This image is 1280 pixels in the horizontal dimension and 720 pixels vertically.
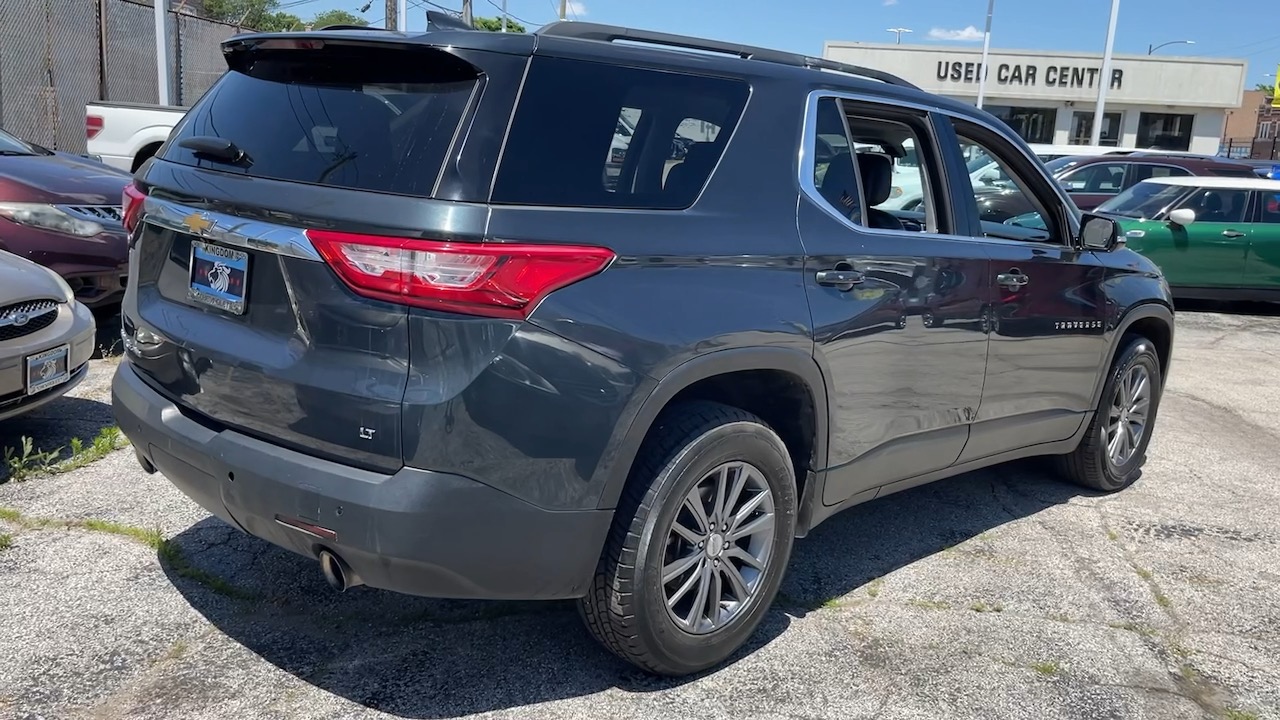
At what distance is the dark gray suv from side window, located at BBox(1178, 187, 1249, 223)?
30.1 feet

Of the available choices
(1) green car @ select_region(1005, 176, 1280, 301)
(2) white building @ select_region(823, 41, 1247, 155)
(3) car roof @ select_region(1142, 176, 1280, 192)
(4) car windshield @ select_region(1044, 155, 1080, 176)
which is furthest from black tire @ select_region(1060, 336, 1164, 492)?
(2) white building @ select_region(823, 41, 1247, 155)

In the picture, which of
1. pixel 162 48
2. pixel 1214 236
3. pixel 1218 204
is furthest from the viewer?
pixel 162 48

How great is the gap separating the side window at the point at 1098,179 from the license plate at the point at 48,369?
12.0m

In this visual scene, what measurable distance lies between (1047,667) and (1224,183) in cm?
1001

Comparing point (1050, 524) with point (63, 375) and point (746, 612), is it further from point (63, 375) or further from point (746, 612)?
point (63, 375)

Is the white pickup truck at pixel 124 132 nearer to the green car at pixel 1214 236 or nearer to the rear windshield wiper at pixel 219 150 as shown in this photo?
the rear windshield wiper at pixel 219 150

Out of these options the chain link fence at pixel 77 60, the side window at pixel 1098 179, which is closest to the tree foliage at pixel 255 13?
the chain link fence at pixel 77 60

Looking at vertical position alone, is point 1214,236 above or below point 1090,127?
below

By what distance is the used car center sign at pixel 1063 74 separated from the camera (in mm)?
40906

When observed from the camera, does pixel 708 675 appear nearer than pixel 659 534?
No

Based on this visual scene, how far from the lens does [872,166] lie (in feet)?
13.0

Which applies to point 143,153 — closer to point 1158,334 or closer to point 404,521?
point 1158,334

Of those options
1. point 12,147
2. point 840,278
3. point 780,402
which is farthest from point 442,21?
point 12,147

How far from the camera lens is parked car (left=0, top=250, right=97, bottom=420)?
4.46 m
